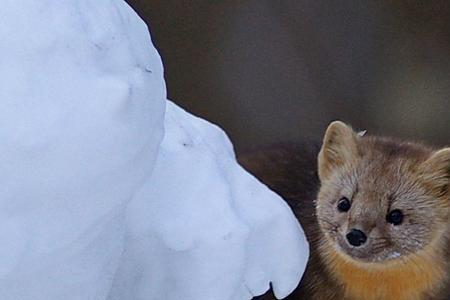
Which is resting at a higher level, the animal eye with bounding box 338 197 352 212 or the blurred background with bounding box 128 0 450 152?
the animal eye with bounding box 338 197 352 212

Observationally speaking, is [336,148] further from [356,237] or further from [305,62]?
[305,62]

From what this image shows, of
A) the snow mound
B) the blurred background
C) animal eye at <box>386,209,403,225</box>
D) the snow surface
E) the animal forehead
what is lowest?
the blurred background

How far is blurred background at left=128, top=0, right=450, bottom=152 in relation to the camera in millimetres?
1938

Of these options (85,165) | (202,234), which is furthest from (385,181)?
(85,165)

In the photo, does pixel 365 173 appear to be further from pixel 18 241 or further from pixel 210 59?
pixel 210 59

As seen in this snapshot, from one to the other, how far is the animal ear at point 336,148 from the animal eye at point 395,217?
95 millimetres

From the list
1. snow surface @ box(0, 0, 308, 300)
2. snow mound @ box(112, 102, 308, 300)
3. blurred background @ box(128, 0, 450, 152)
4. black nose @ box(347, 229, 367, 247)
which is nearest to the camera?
snow surface @ box(0, 0, 308, 300)

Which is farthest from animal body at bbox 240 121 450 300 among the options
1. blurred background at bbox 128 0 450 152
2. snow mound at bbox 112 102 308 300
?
blurred background at bbox 128 0 450 152

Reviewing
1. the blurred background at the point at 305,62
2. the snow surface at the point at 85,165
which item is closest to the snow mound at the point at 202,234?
the snow surface at the point at 85,165

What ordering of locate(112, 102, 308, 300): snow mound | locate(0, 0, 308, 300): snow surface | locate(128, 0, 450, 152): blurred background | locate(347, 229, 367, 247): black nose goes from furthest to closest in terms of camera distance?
locate(128, 0, 450, 152): blurred background < locate(347, 229, 367, 247): black nose < locate(112, 102, 308, 300): snow mound < locate(0, 0, 308, 300): snow surface

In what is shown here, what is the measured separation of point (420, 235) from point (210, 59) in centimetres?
83

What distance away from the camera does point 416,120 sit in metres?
1.95

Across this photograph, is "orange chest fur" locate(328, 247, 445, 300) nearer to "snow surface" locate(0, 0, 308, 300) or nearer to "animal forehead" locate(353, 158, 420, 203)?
"animal forehead" locate(353, 158, 420, 203)

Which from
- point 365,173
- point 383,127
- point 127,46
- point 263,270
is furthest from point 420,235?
point 383,127
